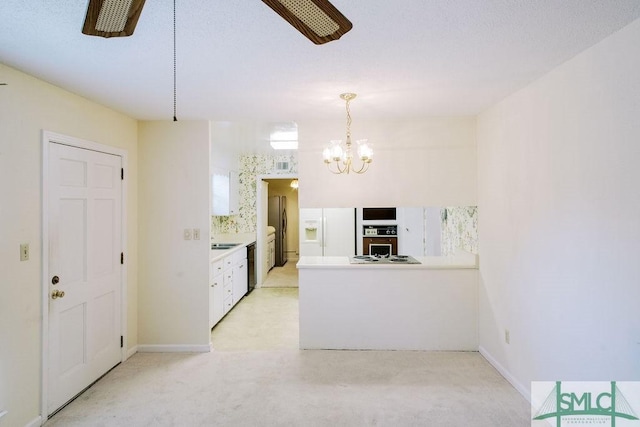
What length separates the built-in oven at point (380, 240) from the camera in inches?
196

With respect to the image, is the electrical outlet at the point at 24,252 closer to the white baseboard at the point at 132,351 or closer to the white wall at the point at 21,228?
the white wall at the point at 21,228

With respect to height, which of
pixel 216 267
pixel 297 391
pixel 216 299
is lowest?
pixel 297 391

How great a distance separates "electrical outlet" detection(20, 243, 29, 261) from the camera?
2229mm

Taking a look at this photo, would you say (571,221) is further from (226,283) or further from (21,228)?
(226,283)

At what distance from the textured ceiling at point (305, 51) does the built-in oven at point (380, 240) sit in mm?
2342

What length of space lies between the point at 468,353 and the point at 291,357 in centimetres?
175

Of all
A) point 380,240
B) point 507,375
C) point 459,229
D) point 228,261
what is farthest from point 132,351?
point 459,229

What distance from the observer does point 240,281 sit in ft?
17.3

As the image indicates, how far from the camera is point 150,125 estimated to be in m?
3.52

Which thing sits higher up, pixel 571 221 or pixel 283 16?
pixel 283 16

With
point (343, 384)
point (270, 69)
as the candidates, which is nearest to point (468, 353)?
point (343, 384)

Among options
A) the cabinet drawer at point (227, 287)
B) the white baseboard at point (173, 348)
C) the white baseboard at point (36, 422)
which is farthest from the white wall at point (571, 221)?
the white baseboard at point (36, 422)

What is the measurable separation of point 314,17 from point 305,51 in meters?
0.91

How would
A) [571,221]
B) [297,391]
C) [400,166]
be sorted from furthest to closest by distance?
[400,166] → [297,391] → [571,221]
